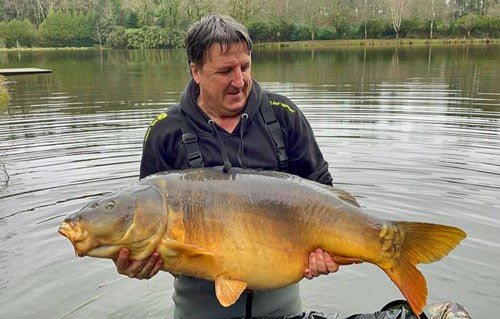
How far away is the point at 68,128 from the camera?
41.0 feet

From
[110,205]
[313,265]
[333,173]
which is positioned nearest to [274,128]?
[313,265]

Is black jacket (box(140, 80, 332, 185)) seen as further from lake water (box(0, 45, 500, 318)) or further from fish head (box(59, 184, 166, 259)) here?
lake water (box(0, 45, 500, 318))

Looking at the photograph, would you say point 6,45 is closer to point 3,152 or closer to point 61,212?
point 3,152

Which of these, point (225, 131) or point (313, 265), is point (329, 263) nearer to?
point (313, 265)

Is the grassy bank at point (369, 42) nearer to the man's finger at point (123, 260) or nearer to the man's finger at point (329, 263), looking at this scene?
the man's finger at point (329, 263)

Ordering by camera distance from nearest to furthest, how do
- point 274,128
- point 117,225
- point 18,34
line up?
point 117,225 < point 274,128 < point 18,34

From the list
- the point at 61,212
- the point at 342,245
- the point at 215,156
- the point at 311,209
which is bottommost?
the point at 61,212

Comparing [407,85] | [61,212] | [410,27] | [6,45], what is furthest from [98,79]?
[6,45]

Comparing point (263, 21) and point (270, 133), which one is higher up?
point (263, 21)

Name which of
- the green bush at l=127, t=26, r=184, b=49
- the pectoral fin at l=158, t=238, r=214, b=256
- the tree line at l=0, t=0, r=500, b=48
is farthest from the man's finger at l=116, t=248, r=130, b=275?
the green bush at l=127, t=26, r=184, b=49

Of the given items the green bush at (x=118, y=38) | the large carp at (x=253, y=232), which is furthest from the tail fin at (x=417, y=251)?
the green bush at (x=118, y=38)

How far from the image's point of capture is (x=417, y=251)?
2602 millimetres

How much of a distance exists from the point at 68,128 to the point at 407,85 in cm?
1209

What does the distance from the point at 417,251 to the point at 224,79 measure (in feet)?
4.62
